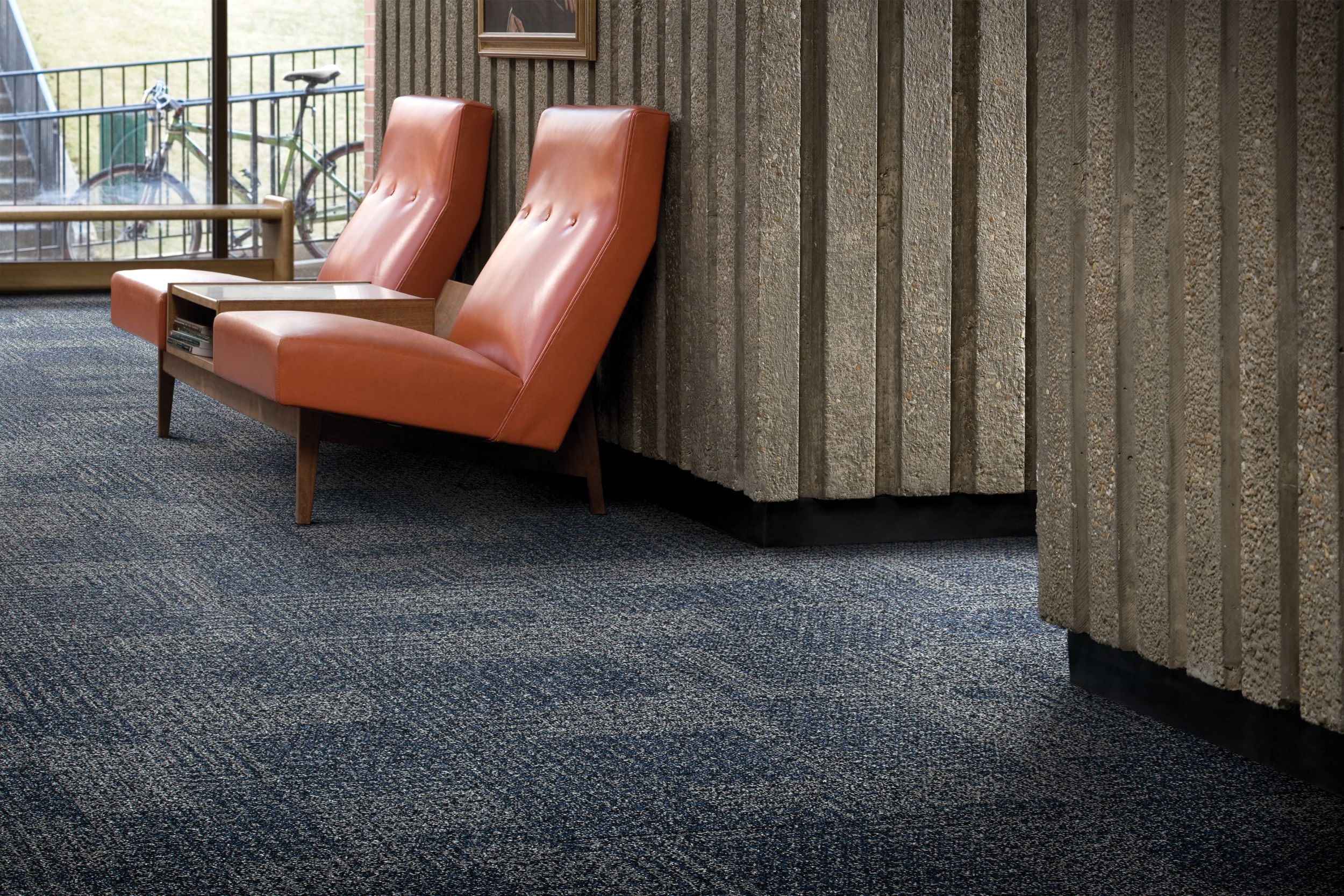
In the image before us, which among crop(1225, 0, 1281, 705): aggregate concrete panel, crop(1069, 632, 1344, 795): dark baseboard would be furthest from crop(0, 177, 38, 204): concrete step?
crop(1225, 0, 1281, 705): aggregate concrete panel

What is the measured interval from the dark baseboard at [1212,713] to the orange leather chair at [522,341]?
1.49 meters

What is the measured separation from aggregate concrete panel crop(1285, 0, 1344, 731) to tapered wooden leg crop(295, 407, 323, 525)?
227 cm

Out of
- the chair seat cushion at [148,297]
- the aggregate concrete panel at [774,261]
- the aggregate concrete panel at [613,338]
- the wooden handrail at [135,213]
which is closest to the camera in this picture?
the aggregate concrete panel at [774,261]

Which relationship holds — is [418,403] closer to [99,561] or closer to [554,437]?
[554,437]

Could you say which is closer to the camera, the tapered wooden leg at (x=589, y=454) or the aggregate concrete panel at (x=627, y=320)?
the tapered wooden leg at (x=589, y=454)

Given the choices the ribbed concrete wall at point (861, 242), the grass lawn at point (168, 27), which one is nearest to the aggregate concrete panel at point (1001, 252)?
the ribbed concrete wall at point (861, 242)

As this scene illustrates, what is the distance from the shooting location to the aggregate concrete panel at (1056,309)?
7.86ft

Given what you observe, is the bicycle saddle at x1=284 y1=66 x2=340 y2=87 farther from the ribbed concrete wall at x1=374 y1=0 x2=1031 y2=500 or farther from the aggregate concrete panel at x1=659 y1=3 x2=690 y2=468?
the ribbed concrete wall at x1=374 y1=0 x2=1031 y2=500

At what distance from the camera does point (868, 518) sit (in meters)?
3.54

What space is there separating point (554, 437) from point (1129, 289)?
5.50ft

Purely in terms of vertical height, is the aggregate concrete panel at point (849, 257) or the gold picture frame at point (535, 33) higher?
the gold picture frame at point (535, 33)

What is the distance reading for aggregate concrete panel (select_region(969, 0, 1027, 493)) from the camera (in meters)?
3.41

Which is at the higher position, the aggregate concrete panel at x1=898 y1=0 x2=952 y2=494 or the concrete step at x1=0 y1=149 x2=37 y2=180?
the concrete step at x1=0 y1=149 x2=37 y2=180

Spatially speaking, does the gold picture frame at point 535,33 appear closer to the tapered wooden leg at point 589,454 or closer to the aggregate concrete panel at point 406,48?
the aggregate concrete panel at point 406,48
